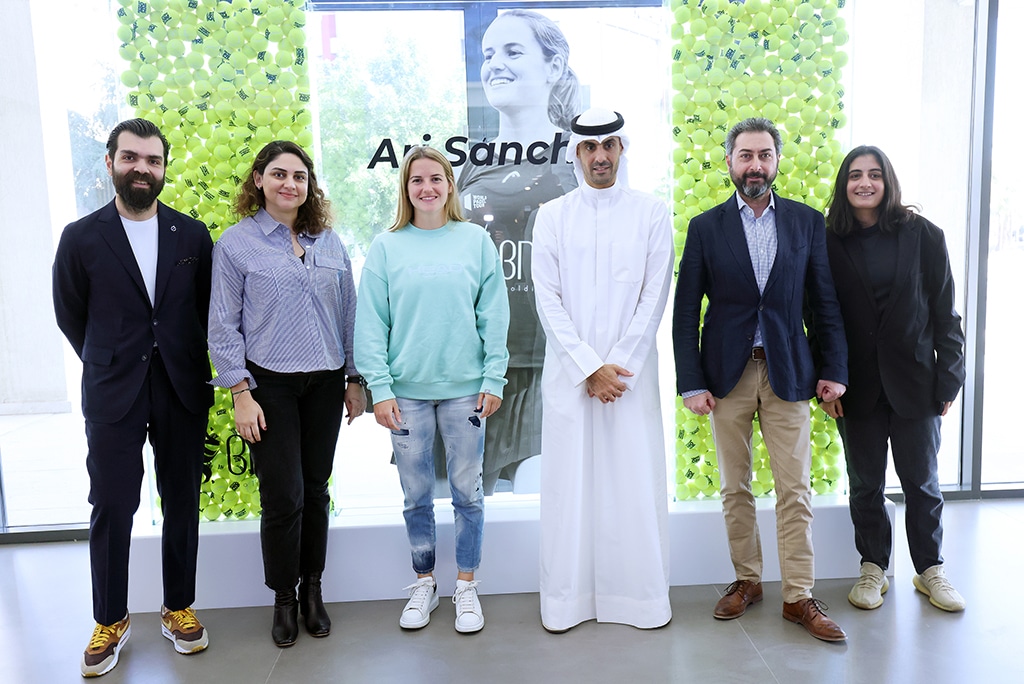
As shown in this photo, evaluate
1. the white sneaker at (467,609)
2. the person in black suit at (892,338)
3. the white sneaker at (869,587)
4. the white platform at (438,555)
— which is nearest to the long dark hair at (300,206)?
the white platform at (438,555)

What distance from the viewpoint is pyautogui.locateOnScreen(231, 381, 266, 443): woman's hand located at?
9.12ft

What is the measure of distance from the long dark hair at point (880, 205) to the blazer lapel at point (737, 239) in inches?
19.3

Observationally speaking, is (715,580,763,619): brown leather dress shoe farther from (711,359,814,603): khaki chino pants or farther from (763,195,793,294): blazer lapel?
(763,195,793,294): blazer lapel

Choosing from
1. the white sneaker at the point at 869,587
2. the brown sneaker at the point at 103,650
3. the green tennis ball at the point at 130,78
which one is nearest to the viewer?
the brown sneaker at the point at 103,650

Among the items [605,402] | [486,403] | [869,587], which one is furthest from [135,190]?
[869,587]

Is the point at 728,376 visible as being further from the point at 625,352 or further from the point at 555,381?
the point at 555,381

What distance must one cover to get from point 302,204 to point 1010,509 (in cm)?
441

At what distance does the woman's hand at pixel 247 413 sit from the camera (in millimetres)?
2781

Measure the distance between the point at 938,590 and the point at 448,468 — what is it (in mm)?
2159

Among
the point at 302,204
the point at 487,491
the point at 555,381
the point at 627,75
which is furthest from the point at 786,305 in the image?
the point at 302,204

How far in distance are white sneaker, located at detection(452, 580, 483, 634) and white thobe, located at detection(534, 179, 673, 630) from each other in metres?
0.28

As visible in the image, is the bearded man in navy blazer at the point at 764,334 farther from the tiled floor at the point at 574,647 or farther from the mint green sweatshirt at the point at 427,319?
the mint green sweatshirt at the point at 427,319

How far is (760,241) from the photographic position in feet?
9.70

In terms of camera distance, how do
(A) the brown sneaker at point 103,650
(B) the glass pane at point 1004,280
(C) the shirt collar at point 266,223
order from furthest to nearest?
(B) the glass pane at point 1004,280
(C) the shirt collar at point 266,223
(A) the brown sneaker at point 103,650
